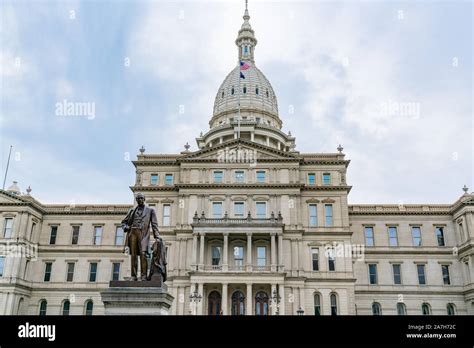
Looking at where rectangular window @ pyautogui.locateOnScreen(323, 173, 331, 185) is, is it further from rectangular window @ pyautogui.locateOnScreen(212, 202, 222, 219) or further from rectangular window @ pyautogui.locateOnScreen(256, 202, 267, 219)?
rectangular window @ pyautogui.locateOnScreen(212, 202, 222, 219)

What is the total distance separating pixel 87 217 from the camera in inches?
2188

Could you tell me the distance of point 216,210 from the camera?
4878 cm

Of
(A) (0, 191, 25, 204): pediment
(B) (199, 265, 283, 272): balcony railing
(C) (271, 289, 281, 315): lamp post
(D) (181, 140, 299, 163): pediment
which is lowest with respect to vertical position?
(C) (271, 289, 281, 315): lamp post

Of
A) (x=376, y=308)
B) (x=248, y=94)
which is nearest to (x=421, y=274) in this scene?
(x=376, y=308)

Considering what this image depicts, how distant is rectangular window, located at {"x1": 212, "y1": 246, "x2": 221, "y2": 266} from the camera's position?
46.6 m

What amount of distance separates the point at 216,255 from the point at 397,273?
72.4 feet

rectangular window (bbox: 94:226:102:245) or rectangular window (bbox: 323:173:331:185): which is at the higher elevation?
rectangular window (bbox: 323:173:331:185)

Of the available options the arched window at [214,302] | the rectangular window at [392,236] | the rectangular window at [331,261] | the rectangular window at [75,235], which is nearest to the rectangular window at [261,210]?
the rectangular window at [331,261]

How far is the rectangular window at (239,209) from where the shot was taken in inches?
1908

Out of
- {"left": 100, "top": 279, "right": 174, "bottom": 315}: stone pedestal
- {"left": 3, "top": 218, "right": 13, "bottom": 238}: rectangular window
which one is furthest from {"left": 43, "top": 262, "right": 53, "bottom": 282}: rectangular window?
{"left": 100, "top": 279, "right": 174, "bottom": 315}: stone pedestal

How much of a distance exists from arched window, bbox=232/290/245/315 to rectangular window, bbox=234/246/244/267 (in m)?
2.90
